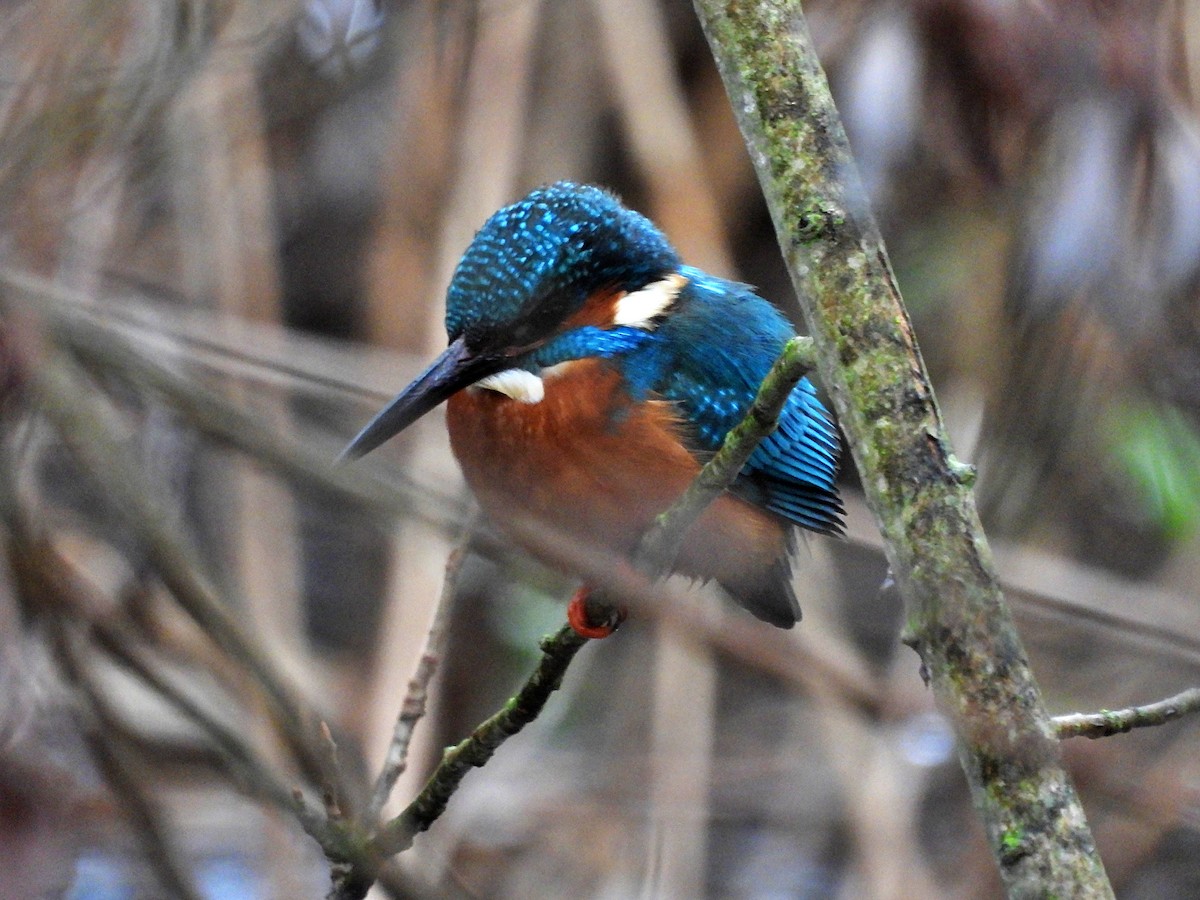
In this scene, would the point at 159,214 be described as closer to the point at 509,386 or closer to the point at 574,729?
the point at 574,729

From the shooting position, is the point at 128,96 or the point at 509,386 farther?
the point at 128,96

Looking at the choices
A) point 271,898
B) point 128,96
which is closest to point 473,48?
point 128,96

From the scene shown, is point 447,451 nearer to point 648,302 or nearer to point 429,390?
point 648,302

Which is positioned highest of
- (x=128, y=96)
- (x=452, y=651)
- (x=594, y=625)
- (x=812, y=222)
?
(x=812, y=222)

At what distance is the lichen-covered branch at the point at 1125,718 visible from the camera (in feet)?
4.04

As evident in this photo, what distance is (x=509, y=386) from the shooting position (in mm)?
2096

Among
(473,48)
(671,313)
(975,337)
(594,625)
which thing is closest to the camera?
(594,625)

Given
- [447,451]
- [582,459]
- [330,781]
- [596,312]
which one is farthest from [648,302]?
[447,451]

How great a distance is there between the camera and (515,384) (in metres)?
2.10

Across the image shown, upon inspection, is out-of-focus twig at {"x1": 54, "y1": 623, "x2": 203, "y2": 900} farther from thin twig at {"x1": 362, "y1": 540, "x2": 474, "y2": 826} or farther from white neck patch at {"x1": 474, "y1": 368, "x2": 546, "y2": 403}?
white neck patch at {"x1": 474, "y1": 368, "x2": 546, "y2": 403}

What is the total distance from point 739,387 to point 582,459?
1.13ft

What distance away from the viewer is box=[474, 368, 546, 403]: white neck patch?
208 centimetres

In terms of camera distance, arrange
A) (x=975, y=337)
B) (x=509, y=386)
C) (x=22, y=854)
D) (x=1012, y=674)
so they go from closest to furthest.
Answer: (x=1012, y=674), (x=509, y=386), (x=22, y=854), (x=975, y=337)

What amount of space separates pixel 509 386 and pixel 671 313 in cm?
33
